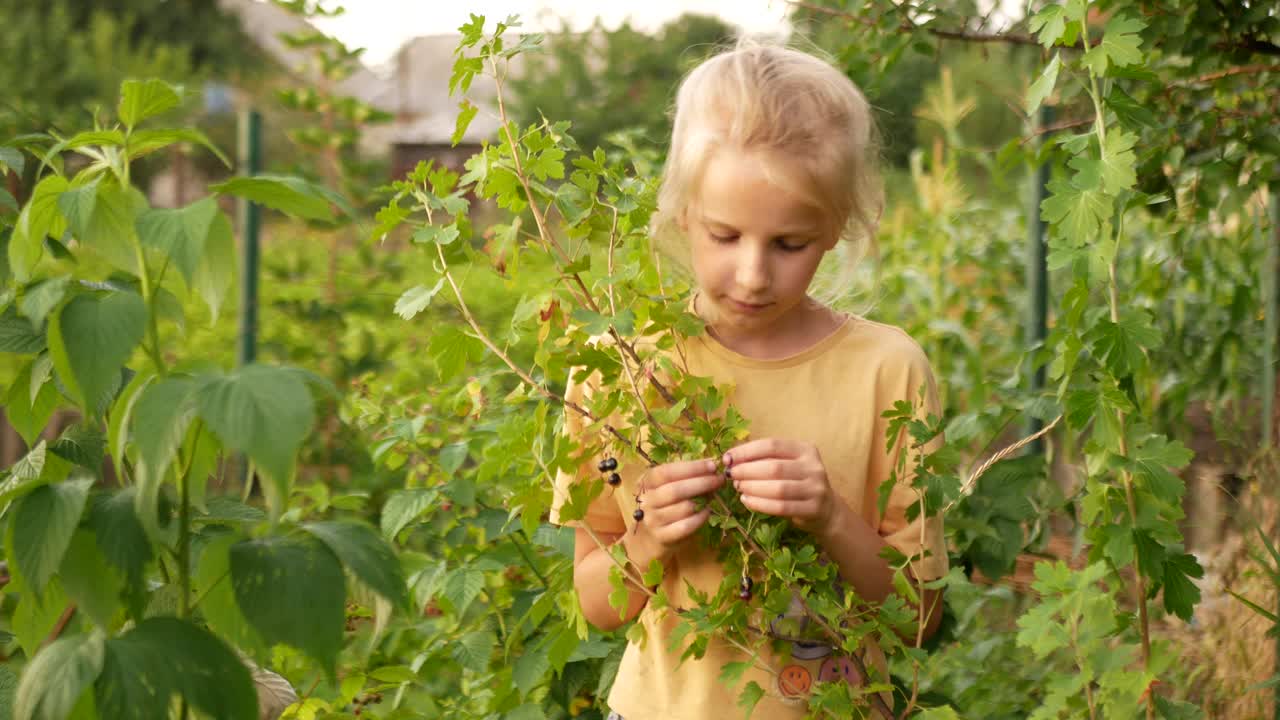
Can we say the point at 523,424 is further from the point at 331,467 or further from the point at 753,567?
the point at 331,467

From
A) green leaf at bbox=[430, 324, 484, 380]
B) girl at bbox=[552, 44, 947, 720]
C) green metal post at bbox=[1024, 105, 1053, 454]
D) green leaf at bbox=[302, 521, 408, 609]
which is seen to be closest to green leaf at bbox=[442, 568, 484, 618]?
girl at bbox=[552, 44, 947, 720]

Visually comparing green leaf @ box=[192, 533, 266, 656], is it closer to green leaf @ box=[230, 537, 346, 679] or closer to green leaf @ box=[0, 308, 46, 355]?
green leaf @ box=[230, 537, 346, 679]

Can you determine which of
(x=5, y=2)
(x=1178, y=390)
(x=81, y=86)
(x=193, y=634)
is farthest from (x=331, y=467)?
(x=5, y=2)

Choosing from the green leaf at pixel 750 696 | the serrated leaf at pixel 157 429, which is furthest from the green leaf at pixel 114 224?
the green leaf at pixel 750 696

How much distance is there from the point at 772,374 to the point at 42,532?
0.83 metres

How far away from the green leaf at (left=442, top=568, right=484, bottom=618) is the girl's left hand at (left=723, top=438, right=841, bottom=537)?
737 mm

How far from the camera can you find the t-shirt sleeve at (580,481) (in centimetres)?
144

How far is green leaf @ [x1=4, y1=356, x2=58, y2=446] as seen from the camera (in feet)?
4.46

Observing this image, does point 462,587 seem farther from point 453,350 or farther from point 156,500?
point 156,500

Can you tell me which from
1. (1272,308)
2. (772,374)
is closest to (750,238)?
(772,374)

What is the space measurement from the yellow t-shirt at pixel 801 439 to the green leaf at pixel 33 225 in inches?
24.2

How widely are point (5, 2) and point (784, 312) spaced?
9.26m

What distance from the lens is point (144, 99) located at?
Result: 1.15 metres

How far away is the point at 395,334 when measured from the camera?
175 inches
